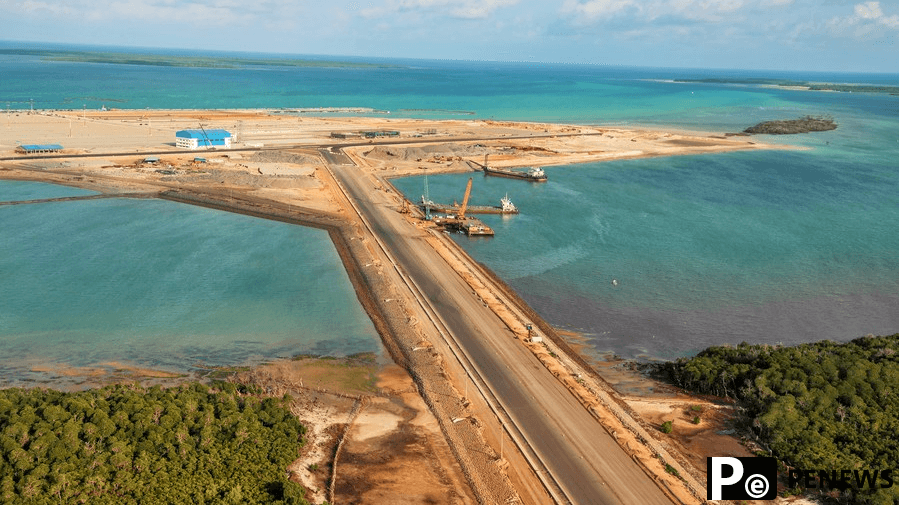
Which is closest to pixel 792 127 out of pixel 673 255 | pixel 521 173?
pixel 521 173

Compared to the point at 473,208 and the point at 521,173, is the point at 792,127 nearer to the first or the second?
the point at 521,173

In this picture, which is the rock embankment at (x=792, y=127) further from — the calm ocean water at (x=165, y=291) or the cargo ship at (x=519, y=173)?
the calm ocean water at (x=165, y=291)

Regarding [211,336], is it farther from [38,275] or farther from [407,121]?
[407,121]

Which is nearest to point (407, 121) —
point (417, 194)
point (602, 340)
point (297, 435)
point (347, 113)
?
point (347, 113)

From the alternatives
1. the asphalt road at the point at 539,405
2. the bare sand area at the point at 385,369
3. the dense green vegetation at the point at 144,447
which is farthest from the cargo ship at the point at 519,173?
the dense green vegetation at the point at 144,447

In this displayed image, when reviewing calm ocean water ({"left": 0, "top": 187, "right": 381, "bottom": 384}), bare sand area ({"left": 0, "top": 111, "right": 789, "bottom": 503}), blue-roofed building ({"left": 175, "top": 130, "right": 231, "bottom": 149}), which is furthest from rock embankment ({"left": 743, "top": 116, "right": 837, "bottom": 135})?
calm ocean water ({"left": 0, "top": 187, "right": 381, "bottom": 384})
